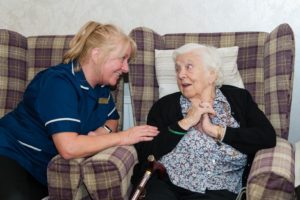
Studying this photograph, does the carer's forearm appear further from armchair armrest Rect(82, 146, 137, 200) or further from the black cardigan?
the black cardigan

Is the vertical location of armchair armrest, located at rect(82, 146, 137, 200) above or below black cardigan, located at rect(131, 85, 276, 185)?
below

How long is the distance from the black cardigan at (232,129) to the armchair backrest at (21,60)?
15.0 inches

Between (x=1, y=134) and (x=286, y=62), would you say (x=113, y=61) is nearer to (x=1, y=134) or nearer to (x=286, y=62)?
(x=1, y=134)

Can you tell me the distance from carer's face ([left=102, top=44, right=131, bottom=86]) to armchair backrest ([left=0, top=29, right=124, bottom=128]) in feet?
1.21

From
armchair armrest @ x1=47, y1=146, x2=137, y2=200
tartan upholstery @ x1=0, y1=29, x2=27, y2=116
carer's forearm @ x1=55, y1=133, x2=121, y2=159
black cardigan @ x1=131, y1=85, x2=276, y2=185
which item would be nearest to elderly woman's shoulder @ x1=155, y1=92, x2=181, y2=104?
black cardigan @ x1=131, y1=85, x2=276, y2=185

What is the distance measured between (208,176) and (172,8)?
1197 millimetres

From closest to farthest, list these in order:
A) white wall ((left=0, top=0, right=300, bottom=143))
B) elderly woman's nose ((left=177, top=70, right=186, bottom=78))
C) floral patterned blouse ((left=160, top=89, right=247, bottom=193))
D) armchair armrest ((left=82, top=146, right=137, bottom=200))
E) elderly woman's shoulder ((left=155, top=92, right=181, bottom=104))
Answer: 1. armchair armrest ((left=82, top=146, right=137, bottom=200))
2. floral patterned blouse ((left=160, top=89, right=247, bottom=193))
3. elderly woman's nose ((left=177, top=70, right=186, bottom=78))
4. elderly woman's shoulder ((left=155, top=92, right=181, bottom=104))
5. white wall ((left=0, top=0, right=300, bottom=143))

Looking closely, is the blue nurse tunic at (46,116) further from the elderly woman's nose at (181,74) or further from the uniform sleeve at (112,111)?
the elderly woman's nose at (181,74)

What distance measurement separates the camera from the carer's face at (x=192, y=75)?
5.98ft

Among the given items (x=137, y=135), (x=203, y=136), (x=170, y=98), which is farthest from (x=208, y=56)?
(x=137, y=135)

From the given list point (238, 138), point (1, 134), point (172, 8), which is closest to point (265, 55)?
point (238, 138)

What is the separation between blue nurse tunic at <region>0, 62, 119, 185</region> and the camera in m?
1.57

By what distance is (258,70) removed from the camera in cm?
205

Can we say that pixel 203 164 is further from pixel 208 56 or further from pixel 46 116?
pixel 46 116
